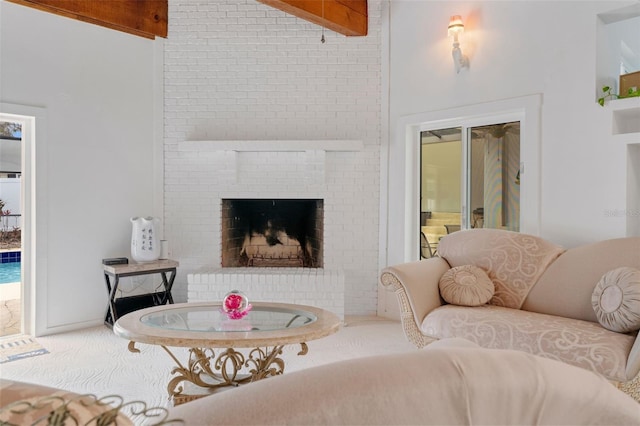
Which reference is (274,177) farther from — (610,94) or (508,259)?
(610,94)

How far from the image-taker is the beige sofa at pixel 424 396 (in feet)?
1.81

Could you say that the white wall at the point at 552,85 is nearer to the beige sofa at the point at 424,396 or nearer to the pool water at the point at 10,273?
the beige sofa at the point at 424,396

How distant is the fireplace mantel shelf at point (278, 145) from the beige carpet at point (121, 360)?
1.69 m

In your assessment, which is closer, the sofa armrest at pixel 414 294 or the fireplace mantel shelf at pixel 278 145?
the sofa armrest at pixel 414 294

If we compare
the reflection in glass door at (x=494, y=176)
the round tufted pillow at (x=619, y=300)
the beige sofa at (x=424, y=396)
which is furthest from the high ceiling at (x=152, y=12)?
the beige sofa at (x=424, y=396)

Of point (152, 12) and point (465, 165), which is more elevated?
point (152, 12)

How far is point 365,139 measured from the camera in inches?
180

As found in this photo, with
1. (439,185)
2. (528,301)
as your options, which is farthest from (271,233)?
(528,301)

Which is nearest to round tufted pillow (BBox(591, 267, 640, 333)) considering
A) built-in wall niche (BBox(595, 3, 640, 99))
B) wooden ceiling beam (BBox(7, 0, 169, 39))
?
built-in wall niche (BBox(595, 3, 640, 99))

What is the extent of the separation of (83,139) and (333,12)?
2.50 meters

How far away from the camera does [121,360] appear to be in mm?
3203

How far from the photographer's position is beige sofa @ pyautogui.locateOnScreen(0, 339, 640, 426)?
553mm

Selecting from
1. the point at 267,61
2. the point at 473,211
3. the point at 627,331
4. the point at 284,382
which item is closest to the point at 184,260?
the point at 267,61

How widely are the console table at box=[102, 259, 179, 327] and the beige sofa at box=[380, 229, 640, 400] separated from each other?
230 centimetres
